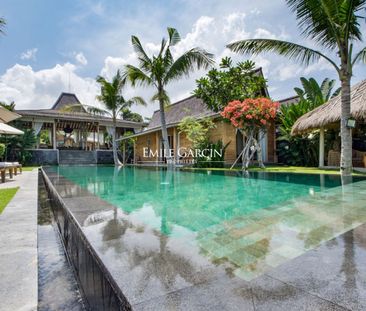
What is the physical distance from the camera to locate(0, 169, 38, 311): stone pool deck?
1690 mm

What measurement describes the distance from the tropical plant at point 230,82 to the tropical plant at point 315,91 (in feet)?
11.8

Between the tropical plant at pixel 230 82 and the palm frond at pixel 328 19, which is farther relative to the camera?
the tropical plant at pixel 230 82

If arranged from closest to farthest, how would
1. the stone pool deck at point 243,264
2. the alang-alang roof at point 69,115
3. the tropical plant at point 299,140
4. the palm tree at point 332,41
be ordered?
the stone pool deck at point 243,264 < the palm tree at point 332,41 < the tropical plant at point 299,140 < the alang-alang roof at point 69,115

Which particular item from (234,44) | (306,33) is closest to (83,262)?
(234,44)

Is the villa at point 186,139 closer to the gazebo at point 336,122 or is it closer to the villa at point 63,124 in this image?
the gazebo at point 336,122

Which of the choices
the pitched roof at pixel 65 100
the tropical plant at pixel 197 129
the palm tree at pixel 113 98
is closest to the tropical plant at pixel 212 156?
the tropical plant at pixel 197 129

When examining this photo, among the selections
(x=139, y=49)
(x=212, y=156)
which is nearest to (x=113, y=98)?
(x=139, y=49)

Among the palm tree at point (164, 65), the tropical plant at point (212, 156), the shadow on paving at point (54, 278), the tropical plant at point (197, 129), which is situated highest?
the palm tree at point (164, 65)

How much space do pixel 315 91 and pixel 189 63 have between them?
7512 mm

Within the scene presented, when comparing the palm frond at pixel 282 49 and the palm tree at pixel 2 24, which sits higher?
the palm tree at pixel 2 24

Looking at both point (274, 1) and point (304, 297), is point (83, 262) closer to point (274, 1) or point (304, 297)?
point (304, 297)

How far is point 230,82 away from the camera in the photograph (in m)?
12.7

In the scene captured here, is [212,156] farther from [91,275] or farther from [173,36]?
[91,275]

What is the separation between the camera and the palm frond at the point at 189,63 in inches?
525
